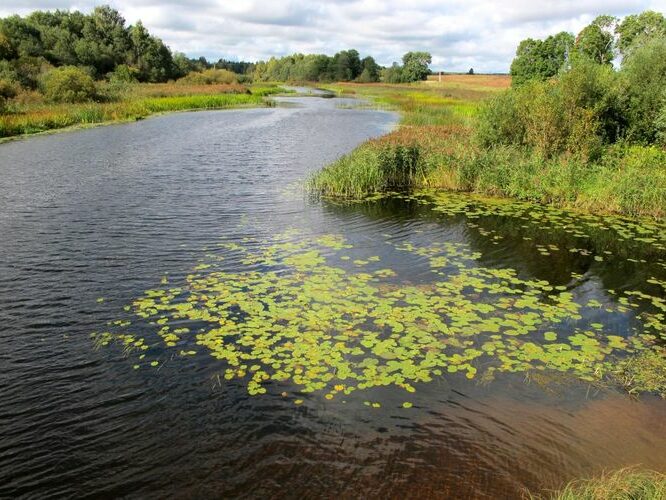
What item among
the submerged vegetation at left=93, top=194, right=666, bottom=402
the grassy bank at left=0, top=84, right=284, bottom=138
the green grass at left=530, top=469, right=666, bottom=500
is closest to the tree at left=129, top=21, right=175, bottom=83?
the grassy bank at left=0, top=84, right=284, bottom=138

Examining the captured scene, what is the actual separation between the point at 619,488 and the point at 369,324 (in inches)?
183

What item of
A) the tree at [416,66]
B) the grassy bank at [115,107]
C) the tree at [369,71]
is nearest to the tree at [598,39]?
the grassy bank at [115,107]

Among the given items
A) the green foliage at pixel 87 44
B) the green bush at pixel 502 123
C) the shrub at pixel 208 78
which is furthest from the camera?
the shrub at pixel 208 78

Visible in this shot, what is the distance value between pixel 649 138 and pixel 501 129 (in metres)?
6.22

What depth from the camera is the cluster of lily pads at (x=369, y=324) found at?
7852 mm

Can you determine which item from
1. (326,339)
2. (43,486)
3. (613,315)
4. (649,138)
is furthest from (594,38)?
(43,486)

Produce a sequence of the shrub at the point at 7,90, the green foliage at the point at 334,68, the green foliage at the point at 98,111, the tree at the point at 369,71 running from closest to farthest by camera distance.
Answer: the green foliage at the point at 98,111 → the shrub at the point at 7,90 → the tree at the point at 369,71 → the green foliage at the point at 334,68

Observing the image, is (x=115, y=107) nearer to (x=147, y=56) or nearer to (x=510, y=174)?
(x=510, y=174)

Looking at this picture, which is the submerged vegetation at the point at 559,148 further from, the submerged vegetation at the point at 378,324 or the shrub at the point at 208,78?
the shrub at the point at 208,78

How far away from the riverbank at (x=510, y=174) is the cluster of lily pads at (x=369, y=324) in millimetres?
6372

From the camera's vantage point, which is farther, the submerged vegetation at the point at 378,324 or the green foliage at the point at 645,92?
the green foliage at the point at 645,92

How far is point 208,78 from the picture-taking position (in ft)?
296

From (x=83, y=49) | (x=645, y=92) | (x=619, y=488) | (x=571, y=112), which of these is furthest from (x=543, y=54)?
(x=619, y=488)

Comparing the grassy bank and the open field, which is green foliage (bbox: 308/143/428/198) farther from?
the open field
